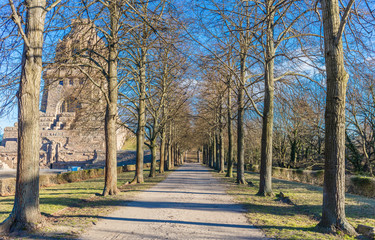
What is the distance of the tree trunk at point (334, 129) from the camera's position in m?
5.90

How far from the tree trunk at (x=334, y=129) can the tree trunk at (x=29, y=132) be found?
5741 millimetres

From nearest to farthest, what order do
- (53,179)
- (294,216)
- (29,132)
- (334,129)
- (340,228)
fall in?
1. (340,228)
2. (334,129)
3. (29,132)
4. (294,216)
5. (53,179)

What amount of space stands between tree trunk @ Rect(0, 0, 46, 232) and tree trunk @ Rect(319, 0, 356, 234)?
18.8 feet

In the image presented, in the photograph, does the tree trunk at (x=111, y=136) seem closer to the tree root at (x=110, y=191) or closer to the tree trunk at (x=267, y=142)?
the tree root at (x=110, y=191)

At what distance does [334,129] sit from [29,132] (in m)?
6.13

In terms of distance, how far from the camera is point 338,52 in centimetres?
613

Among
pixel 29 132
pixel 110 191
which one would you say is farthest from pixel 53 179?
pixel 29 132

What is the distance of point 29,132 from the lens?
20.6 feet

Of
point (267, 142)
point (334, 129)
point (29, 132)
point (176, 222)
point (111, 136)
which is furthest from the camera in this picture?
point (111, 136)

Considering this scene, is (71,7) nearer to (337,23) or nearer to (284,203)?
(337,23)

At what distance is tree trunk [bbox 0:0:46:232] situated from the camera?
6000mm

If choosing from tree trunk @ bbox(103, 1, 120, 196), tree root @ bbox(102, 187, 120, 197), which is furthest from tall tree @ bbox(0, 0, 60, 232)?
Result: tree root @ bbox(102, 187, 120, 197)

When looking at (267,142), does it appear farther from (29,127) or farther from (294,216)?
(29,127)

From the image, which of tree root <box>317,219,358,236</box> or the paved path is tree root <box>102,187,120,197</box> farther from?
tree root <box>317,219,358,236</box>
